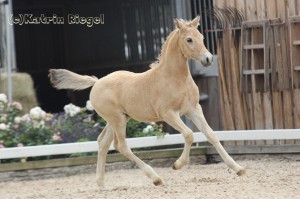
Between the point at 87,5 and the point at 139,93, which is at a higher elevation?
the point at 87,5

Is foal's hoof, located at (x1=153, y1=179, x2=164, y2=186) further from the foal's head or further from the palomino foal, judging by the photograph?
the foal's head

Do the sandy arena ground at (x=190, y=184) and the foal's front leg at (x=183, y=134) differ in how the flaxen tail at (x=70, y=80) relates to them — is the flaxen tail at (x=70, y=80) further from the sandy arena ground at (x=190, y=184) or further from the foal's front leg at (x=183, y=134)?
the foal's front leg at (x=183, y=134)

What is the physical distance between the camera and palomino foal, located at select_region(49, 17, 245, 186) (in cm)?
802

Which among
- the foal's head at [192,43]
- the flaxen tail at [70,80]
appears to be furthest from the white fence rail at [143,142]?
the foal's head at [192,43]

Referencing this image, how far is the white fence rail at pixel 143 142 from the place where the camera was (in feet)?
34.0

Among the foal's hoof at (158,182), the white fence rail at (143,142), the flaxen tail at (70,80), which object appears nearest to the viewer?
the foal's hoof at (158,182)

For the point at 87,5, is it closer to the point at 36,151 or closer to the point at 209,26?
the point at 209,26

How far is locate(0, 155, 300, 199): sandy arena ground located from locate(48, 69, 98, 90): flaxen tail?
1221 millimetres

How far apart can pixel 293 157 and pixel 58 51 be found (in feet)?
25.0

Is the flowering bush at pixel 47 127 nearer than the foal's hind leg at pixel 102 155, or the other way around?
the foal's hind leg at pixel 102 155

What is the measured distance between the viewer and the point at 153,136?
11000 mm

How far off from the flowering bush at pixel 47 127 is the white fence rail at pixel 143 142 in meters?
0.28

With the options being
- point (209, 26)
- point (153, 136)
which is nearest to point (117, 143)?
point (153, 136)

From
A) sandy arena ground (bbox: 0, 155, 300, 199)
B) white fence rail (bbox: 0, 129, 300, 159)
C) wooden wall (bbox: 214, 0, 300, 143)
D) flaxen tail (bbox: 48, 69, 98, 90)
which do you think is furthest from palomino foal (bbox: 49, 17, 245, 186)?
wooden wall (bbox: 214, 0, 300, 143)
